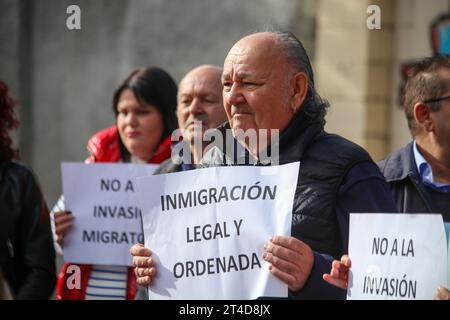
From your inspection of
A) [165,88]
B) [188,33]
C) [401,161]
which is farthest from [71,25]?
[188,33]

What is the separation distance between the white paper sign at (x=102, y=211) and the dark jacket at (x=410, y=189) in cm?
136

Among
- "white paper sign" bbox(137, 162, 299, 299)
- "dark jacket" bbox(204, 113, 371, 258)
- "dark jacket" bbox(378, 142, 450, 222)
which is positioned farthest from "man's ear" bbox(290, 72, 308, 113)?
"dark jacket" bbox(378, 142, 450, 222)

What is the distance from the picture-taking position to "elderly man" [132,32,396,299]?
12.4 feet

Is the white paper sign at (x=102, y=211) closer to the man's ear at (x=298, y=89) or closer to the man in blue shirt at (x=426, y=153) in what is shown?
the man in blue shirt at (x=426, y=153)

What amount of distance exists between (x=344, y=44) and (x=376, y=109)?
1.95 ft

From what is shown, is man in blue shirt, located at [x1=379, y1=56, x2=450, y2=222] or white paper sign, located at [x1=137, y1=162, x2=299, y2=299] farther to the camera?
man in blue shirt, located at [x1=379, y1=56, x2=450, y2=222]

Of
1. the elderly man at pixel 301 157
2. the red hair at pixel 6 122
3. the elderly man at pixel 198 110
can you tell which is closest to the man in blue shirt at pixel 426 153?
the elderly man at pixel 301 157

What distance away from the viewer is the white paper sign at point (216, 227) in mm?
3840

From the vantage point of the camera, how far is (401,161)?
4.78 m

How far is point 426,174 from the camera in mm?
4703

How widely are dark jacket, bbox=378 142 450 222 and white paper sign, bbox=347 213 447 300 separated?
85cm

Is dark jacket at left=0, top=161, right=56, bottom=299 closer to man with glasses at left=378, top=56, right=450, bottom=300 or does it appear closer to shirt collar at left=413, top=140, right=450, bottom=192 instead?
man with glasses at left=378, top=56, right=450, bottom=300

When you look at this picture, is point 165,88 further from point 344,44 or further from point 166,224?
point 344,44

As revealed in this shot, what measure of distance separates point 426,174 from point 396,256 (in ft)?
3.36
